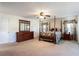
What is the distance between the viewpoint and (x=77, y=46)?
2.60 m

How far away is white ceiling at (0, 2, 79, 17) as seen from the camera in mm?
2396

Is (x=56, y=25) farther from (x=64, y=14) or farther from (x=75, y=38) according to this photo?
(x=75, y=38)

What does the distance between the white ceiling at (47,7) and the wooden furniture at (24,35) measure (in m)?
0.53

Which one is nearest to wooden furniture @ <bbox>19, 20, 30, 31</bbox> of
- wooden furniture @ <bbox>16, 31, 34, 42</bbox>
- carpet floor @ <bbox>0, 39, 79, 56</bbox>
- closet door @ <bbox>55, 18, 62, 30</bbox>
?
wooden furniture @ <bbox>16, 31, 34, 42</bbox>

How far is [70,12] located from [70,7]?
11 cm

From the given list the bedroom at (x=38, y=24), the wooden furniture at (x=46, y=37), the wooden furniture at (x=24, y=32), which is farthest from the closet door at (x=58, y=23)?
the wooden furniture at (x=24, y=32)

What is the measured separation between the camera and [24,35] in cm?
297

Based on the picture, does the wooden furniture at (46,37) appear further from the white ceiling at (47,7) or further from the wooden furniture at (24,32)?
the white ceiling at (47,7)

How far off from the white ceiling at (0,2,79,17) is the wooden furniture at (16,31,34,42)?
0.53 meters

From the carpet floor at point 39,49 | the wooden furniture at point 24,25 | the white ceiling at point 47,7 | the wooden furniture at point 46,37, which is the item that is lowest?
the carpet floor at point 39,49

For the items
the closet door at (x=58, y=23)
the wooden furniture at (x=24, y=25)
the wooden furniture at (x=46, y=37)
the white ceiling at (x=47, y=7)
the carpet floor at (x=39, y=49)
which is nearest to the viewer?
the white ceiling at (x=47, y=7)

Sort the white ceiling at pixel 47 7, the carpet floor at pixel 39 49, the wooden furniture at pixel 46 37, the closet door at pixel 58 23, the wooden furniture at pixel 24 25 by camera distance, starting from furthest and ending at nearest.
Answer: the wooden furniture at pixel 46 37 → the wooden furniture at pixel 24 25 → the closet door at pixel 58 23 → the carpet floor at pixel 39 49 → the white ceiling at pixel 47 7

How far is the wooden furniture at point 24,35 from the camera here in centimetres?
287

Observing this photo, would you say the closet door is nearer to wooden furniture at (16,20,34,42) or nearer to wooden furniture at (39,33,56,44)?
wooden furniture at (39,33,56,44)
